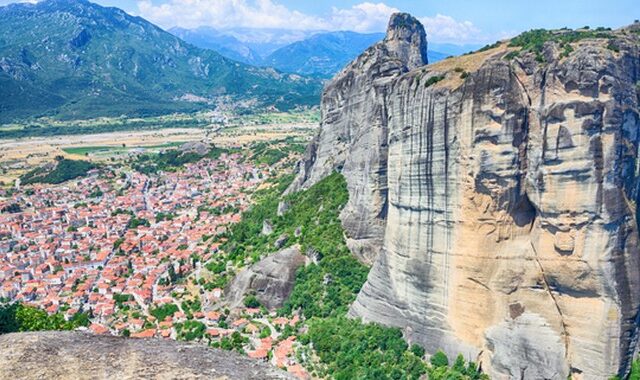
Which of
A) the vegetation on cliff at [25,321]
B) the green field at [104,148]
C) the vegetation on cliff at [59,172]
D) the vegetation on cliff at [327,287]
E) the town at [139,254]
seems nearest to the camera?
the vegetation on cliff at [25,321]

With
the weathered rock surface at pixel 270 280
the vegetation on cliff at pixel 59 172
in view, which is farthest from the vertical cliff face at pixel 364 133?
the vegetation on cliff at pixel 59 172

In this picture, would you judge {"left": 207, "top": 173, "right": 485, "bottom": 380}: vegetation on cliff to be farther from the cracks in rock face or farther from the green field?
the green field

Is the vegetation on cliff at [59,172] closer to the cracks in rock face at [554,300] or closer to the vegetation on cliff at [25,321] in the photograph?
the vegetation on cliff at [25,321]

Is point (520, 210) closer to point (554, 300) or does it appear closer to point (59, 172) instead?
point (554, 300)

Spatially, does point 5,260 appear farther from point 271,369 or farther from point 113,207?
point 271,369

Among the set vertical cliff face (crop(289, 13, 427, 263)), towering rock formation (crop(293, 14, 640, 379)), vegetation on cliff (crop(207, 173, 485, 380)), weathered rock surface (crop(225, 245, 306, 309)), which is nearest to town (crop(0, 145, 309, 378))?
weathered rock surface (crop(225, 245, 306, 309))
